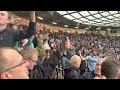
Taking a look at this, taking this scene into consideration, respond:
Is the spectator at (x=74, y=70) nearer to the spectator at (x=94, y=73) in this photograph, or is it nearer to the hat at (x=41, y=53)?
the spectator at (x=94, y=73)

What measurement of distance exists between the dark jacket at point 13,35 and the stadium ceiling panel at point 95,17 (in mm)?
242

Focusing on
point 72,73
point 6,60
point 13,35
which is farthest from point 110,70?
point 13,35

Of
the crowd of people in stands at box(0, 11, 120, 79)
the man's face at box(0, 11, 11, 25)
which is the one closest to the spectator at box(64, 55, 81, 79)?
the crowd of people in stands at box(0, 11, 120, 79)

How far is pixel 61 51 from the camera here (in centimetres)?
187

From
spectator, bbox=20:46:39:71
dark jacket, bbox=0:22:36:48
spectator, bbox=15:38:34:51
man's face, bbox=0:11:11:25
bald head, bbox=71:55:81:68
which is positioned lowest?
bald head, bbox=71:55:81:68

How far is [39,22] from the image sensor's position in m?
1.93

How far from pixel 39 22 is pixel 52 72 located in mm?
465

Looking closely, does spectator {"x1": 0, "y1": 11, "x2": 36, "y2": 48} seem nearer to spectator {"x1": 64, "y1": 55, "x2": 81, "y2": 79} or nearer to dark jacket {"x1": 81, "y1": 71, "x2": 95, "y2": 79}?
spectator {"x1": 64, "y1": 55, "x2": 81, "y2": 79}

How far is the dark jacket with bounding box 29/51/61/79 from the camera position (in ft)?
5.25

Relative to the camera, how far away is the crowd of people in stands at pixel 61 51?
1645 millimetres

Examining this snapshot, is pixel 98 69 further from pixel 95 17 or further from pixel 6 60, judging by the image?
pixel 6 60

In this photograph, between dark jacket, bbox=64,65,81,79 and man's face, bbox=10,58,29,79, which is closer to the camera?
man's face, bbox=10,58,29,79
